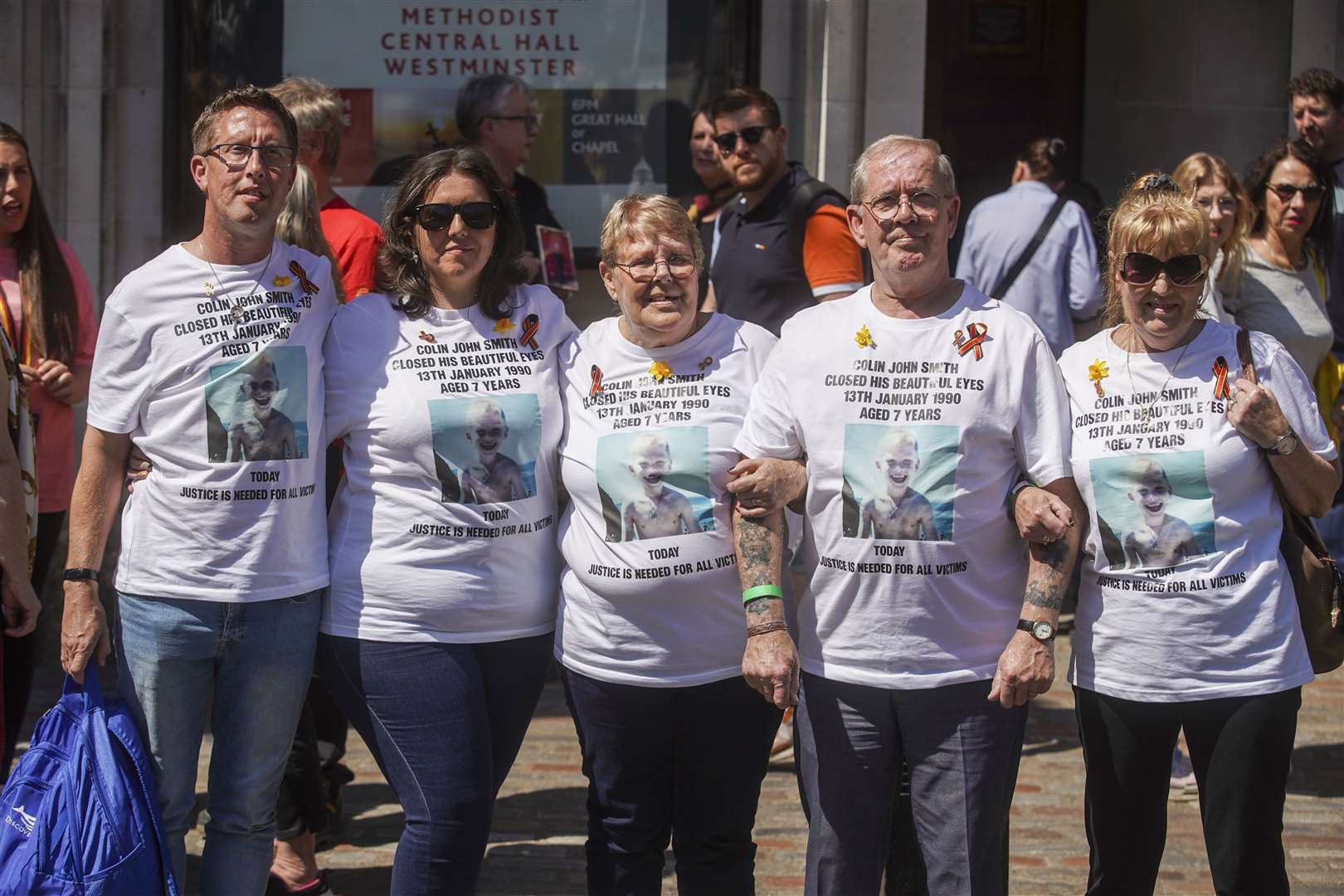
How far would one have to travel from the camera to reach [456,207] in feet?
Answer: 12.2

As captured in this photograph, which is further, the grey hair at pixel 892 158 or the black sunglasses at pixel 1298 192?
the black sunglasses at pixel 1298 192

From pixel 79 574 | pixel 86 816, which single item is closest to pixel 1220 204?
pixel 79 574

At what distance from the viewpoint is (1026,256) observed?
22.6ft

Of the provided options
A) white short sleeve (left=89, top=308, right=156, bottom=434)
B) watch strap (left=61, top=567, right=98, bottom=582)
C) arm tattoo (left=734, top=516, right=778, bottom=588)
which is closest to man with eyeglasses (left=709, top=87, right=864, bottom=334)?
arm tattoo (left=734, top=516, right=778, bottom=588)

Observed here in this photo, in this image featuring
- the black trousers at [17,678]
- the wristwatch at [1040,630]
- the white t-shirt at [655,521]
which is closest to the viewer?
the wristwatch at [1040,630]

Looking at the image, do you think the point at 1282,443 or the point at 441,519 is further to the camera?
the point at 441,519

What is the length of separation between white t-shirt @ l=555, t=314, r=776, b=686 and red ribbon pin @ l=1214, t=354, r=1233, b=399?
1.00 m

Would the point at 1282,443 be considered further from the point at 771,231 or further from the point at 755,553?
the point at 771,231

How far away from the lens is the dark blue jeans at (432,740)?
3.64 meters

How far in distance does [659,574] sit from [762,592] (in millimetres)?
242

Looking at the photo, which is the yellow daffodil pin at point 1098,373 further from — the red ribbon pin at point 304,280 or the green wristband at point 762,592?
the red ribbon pin at point 304,280

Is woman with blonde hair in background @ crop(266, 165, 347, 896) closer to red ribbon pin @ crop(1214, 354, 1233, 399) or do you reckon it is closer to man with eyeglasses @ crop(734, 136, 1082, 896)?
man with eyeglasses @ crop(734, 136, 1082, 896)

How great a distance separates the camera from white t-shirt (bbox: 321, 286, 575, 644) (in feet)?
11.9

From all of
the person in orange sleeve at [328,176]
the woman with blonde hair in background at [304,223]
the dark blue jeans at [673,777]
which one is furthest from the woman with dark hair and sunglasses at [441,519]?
the person in orange sleeve at [328,176]
